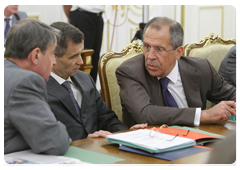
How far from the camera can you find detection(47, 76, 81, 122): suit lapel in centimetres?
153

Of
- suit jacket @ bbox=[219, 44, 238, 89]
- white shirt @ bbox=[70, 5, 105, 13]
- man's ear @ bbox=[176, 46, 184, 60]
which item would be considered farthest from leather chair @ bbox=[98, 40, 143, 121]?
white shirt @ bbox=[70, 5, 105, 13]

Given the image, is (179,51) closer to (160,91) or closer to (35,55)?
(160,91)

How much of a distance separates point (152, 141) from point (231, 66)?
172cm

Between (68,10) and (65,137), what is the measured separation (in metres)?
3.12

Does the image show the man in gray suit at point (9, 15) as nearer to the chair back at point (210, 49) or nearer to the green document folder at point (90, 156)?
the chair back at point (210, 49)

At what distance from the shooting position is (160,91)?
6.13ft

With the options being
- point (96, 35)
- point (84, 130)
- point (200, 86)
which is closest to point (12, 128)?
point (84, 130)

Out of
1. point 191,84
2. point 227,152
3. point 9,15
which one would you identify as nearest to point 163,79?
point 191,84

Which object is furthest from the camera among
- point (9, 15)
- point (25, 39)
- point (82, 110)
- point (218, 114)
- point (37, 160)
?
point (9, 15)

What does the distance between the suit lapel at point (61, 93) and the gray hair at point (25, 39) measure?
413 mm

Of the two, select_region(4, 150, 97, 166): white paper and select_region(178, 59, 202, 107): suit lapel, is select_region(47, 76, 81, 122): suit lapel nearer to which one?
select_region(4, 150, 97, 166): white paper

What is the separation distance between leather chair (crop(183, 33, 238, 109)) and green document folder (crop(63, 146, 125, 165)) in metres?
1.63

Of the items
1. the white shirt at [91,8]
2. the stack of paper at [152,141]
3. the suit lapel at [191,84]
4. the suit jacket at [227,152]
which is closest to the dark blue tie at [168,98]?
the suit lapel at [191,84]

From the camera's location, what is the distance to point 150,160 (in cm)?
100
